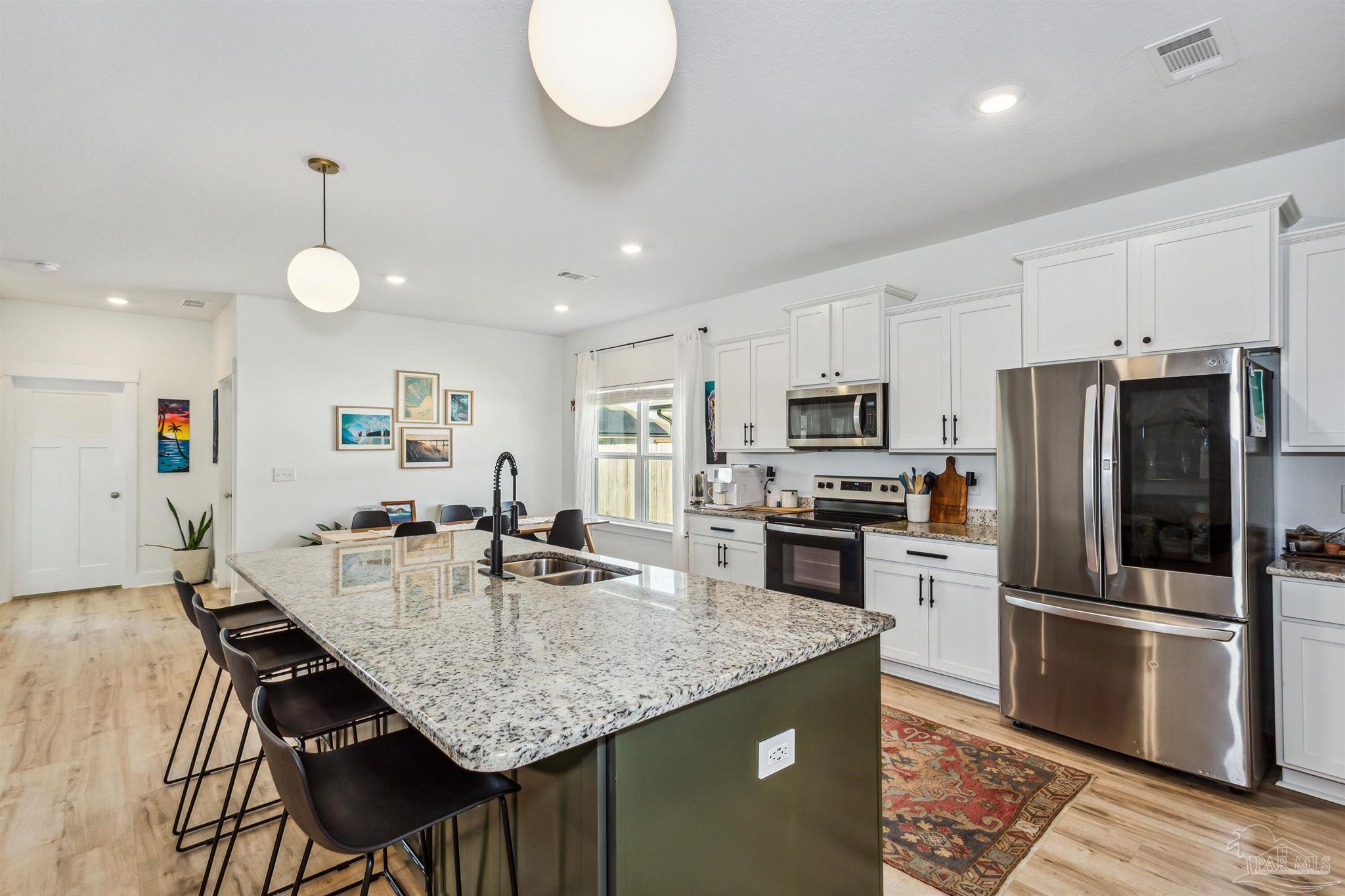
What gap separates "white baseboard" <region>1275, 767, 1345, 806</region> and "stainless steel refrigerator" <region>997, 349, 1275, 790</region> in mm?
125

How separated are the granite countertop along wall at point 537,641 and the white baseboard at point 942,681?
200 centimetres

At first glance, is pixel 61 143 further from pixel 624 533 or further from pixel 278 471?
pixel 624 533

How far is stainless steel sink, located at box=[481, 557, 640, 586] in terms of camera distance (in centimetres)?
239

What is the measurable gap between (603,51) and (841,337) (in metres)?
3.03

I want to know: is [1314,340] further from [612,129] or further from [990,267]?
[612,129]

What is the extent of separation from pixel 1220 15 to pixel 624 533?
211 inches

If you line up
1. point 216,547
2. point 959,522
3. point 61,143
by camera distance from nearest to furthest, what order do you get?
point 61,143, point 959,522, point 216,547

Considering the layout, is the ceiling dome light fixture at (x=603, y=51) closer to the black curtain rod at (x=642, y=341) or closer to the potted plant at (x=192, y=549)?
the black curtain rod at (x=642, y=341)

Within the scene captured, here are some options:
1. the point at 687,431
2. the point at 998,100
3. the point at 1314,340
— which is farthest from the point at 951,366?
the point at 687,431

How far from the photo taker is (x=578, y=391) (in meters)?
6.66

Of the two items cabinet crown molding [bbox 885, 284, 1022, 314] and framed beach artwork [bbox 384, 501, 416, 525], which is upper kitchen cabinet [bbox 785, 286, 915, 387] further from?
framed beach artwork [bbox 384, 501, 416, 525]

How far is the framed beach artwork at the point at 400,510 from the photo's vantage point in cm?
588

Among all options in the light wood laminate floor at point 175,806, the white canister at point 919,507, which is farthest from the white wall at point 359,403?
the white canister at point 919,507

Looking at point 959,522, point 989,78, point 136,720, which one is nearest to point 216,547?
point 136,720
